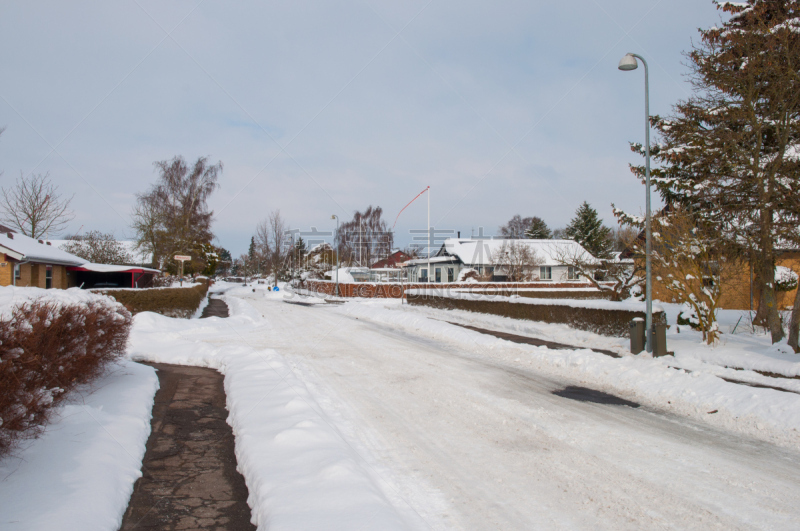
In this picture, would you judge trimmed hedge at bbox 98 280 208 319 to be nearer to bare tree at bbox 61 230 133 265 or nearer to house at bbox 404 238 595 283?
bare tree at bbox 61 230 133 265

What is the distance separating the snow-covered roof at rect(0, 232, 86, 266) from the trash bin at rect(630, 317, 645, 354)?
22.3m

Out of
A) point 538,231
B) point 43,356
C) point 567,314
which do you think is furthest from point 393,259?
point 43,356

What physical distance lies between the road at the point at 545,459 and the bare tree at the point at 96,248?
39915mm

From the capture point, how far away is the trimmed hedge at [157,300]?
17.6m

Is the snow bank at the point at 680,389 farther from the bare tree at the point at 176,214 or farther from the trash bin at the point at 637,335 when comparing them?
the bare tree at the point at 176,214

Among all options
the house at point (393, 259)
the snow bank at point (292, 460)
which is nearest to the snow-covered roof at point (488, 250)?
the house at point (393, 259)

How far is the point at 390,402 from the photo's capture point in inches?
301

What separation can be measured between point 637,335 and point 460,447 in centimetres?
880

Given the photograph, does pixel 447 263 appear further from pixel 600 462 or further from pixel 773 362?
pixel 600 462

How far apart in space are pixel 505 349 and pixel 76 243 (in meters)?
41.2

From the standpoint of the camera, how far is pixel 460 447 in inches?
221

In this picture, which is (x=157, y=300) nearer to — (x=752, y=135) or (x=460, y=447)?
(x=460, y=447)

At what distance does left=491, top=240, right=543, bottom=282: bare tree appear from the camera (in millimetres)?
44000

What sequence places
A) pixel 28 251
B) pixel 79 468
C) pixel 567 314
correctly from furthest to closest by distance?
pixel 28 251 → pixel 567 314 → pixel 79 468
